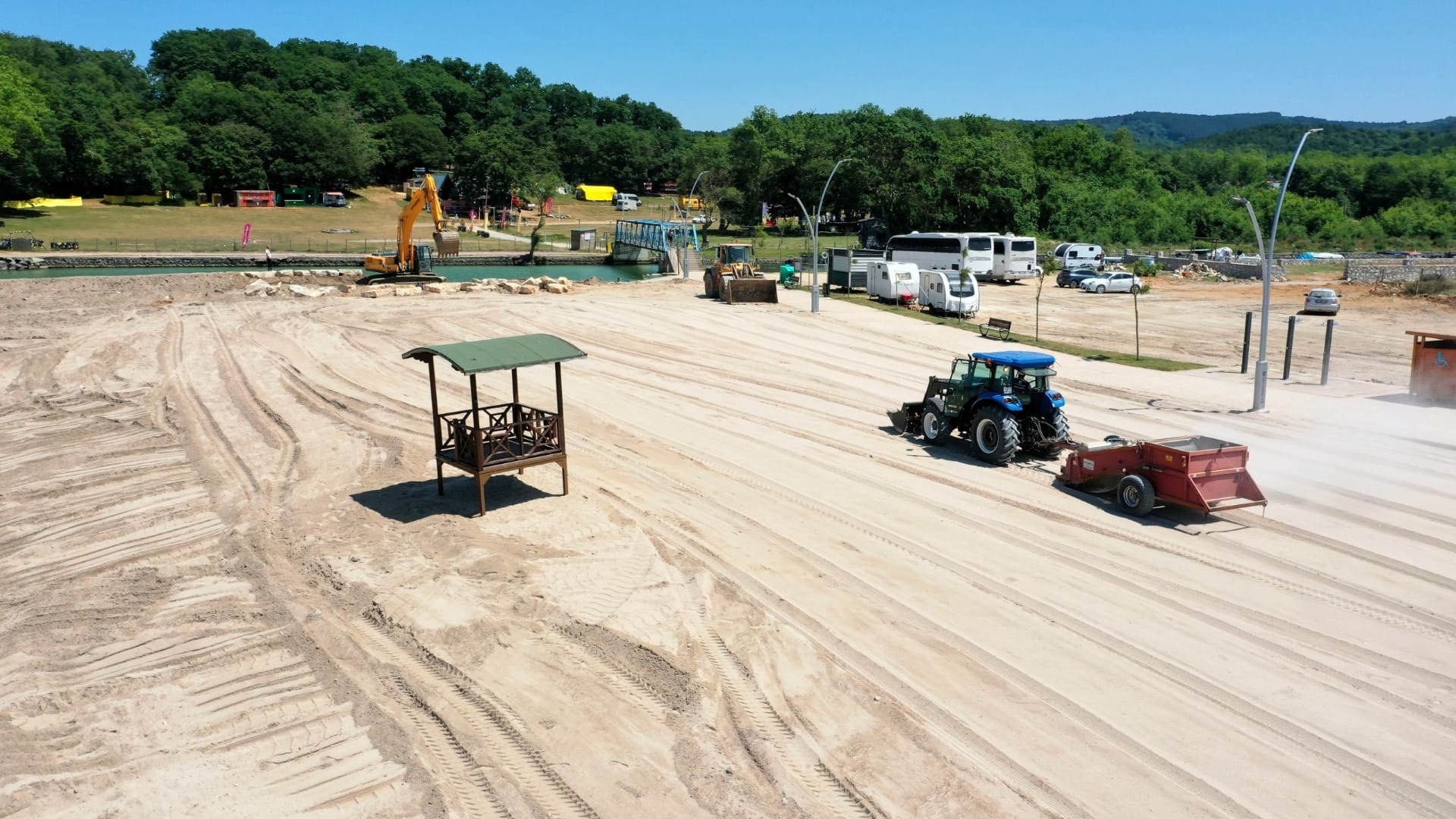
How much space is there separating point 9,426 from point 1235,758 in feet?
77.6

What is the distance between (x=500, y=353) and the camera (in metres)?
15.3

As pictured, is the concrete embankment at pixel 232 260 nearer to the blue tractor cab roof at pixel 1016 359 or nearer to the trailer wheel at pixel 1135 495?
the blue tractor cab roof at pixel 1016 359

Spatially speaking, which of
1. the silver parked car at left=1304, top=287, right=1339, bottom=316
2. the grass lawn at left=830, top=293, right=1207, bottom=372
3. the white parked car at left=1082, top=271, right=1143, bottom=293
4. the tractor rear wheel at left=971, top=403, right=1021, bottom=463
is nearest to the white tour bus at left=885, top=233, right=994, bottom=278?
the white parked car at left=1082, top=271, right=1143, bottom=293

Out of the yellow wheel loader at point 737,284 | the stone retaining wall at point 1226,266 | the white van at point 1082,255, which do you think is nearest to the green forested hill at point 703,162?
the white van at point 1082,255

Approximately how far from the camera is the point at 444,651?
35.9ft

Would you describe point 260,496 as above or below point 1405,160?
below

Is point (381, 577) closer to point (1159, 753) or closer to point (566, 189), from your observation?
point (1159, 753)

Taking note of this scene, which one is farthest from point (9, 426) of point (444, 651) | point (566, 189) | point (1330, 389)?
point (566, 189)

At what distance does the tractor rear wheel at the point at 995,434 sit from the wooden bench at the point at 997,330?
15.3m

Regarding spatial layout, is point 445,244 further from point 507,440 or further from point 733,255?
point 507,440

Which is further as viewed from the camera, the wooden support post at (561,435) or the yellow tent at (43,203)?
the yellow tent at (43,203)

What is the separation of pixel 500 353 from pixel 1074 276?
1801 inches

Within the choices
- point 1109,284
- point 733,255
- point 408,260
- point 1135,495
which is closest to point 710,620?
point 1135,495

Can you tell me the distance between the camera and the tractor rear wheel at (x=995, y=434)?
18.2 meters
